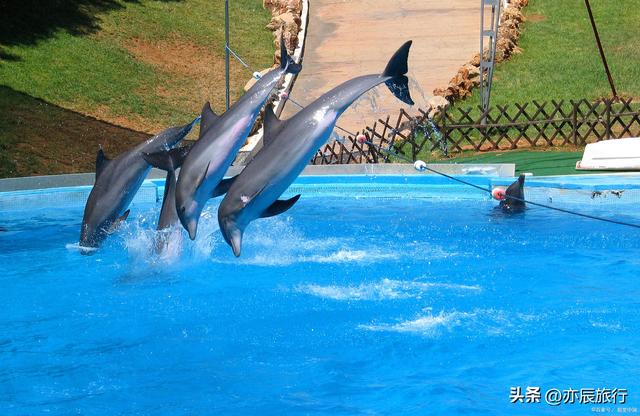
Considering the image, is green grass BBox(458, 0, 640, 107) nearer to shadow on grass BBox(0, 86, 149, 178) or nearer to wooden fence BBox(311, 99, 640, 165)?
wooden fence BBox(311, 99, 640, 165)

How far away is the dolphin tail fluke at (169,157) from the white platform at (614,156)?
7.96 meters

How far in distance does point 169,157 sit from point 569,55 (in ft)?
57.0

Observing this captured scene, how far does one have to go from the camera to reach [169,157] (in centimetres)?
734

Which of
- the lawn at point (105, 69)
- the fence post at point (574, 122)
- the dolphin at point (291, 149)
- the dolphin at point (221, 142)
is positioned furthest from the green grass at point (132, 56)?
the dolphin at point (291, 149)

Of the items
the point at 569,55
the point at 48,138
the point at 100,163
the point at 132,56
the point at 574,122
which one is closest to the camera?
the point at 100,163

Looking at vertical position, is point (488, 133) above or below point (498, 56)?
below

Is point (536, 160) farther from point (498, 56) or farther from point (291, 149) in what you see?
point (291, 149)

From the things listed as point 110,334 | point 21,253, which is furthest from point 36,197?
point 110,334

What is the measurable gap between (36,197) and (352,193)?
4.51 meters

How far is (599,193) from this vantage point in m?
12.0

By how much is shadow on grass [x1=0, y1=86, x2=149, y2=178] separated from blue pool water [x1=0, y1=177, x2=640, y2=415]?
17.8ft

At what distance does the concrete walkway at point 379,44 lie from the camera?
2055 centimetres

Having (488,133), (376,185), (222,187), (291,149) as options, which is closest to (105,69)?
(488,133)

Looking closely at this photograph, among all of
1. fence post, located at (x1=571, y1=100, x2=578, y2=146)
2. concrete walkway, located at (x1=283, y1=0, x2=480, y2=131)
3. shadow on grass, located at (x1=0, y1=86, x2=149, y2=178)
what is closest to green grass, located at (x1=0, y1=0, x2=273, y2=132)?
shadow on grass, located at (x1=0, y1=86, x2=149, y2=178)
